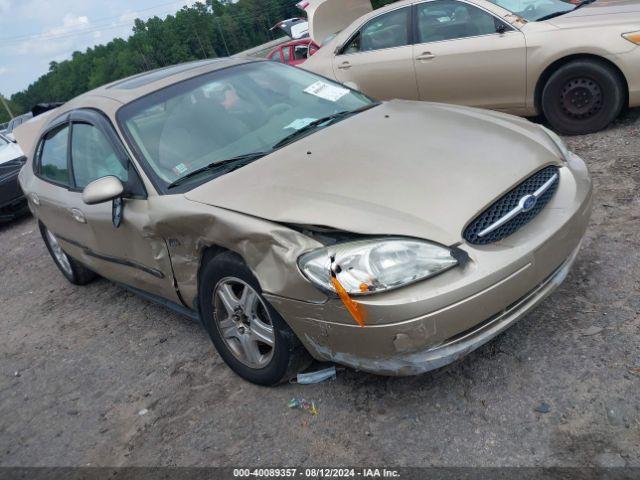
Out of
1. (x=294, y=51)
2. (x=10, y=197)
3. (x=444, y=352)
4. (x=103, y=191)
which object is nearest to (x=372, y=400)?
(x=444, y=352)

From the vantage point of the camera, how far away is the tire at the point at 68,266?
4.88m

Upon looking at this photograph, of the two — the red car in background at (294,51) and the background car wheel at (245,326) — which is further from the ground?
the red car in background at (294,51)

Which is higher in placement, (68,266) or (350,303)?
(350,303)

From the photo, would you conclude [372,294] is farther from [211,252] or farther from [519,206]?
[211,252]

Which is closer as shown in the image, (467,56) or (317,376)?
(317,376)

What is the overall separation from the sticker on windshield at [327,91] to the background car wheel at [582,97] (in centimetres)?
246

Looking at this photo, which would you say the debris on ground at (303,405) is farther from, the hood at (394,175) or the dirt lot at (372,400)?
the hood at (394,175)

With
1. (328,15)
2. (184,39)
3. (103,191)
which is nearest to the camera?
(103,191)

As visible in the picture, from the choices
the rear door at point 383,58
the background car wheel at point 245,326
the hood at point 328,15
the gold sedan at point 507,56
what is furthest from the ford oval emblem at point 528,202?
the hood at point 328,15

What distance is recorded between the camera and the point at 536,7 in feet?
18.3

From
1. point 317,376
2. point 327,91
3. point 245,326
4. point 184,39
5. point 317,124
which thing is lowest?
point 317,376

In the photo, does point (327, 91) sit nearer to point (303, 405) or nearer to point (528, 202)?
point (528, 202)

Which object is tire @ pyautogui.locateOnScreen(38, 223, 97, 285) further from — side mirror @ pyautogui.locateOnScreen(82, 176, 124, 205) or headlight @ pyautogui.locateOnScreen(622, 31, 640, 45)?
headlight @ pyautogui.locateOnScreen(622, 31, 640, 45)

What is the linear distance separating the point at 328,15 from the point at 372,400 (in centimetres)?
651
